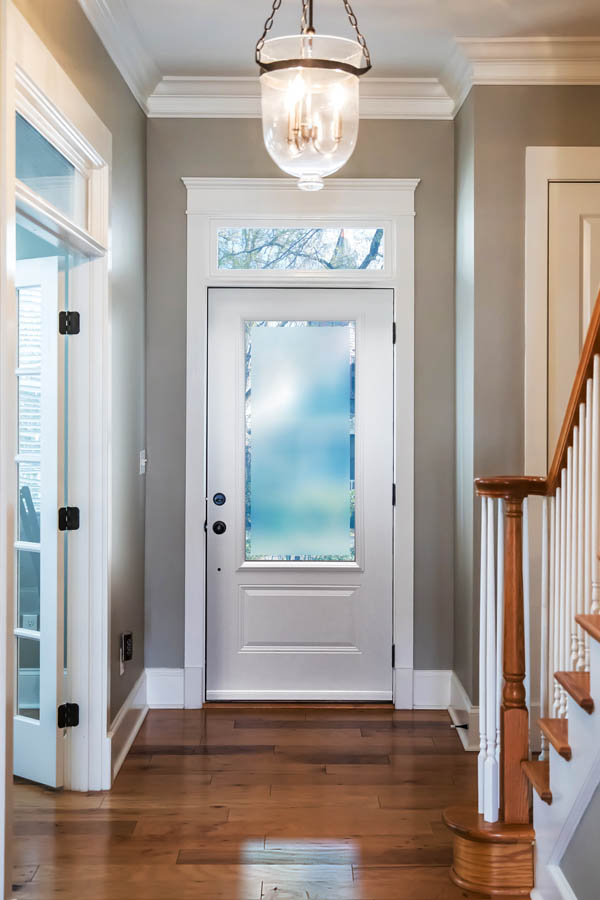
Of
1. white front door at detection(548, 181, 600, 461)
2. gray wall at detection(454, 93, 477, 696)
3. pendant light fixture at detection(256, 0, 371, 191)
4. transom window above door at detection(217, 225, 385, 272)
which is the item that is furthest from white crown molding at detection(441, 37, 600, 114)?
pendant light fixture at detection(256, 0, 371, 191)

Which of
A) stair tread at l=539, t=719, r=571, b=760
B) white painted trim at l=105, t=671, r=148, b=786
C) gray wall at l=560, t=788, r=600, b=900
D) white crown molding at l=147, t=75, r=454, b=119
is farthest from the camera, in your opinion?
white crown molding at l=147, t=75, r=454, b=119

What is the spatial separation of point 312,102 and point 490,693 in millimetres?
1808

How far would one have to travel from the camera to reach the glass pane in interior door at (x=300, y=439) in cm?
409

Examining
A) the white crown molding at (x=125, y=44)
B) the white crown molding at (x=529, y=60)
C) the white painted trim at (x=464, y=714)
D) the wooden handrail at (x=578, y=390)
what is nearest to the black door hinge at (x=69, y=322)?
the white crown molding at (x=125, y=44)

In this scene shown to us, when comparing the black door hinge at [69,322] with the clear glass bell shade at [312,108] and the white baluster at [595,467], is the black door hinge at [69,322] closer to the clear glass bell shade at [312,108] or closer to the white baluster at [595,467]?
the clear glass bell shade at [312,108]

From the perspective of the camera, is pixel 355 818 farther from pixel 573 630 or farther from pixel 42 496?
pixel 42 496

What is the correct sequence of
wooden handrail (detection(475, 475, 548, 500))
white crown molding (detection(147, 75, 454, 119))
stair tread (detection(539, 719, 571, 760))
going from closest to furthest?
stair tread (detection(539, 719, 571, 760))
wooden handrail (detection(475, 475, 548, 500))
white crown molding (detection(147, 75, 454, 119))

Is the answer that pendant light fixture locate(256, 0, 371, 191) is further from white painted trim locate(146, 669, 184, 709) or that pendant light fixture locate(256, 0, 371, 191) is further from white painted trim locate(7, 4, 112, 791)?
white painted trim locate(146, 669, 184, 709)

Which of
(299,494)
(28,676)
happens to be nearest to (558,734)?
(28,676)

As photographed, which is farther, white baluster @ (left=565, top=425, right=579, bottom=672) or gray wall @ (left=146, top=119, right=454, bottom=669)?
gray wall @ (left=146, top=119, right=454, bottom=669)

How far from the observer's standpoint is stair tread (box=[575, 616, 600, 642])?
6.38 feet

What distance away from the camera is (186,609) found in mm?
4059

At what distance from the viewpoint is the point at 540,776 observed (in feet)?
7.84

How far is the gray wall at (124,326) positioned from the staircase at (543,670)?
155 cm
